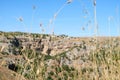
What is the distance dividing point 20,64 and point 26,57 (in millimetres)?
352

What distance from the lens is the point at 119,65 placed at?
11.8 ft

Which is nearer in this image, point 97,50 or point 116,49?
point 97,50

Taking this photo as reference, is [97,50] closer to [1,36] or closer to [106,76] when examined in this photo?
[106,76]

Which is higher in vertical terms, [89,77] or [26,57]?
[26,57]

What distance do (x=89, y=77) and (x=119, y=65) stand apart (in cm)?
40

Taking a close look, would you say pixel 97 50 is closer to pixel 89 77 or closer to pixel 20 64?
pixel 89 77

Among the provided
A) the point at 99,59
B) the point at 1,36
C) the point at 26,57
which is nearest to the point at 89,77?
the point at 99,59

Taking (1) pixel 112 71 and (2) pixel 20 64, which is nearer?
(1) pixel 112 71

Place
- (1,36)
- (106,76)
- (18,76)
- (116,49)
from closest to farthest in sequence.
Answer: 1. (106,76)
2. (18,76)
3. (116,49)
4. (1,36)

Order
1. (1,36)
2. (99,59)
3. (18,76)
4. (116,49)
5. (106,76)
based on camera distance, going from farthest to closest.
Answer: (1,36)
(116,49)
(99,59)
(18,76)
(106,76)

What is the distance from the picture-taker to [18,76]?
3592mm

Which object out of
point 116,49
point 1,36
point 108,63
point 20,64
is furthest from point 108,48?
point 1,36

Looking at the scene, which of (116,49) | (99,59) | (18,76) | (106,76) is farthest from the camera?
(116,49)

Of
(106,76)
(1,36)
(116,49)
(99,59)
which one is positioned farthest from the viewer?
(1,36)
